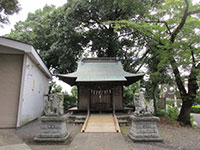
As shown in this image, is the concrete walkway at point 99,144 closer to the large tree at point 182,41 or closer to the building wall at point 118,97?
the building wall at point 118,97

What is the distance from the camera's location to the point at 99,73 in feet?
36.1

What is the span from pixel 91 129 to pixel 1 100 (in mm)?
5636

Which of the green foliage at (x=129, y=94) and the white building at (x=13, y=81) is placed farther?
the green foliage at (x=129, y=94)

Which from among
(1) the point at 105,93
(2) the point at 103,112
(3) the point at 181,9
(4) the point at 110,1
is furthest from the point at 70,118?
(4) the point at 110,1

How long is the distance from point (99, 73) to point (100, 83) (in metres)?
1.34

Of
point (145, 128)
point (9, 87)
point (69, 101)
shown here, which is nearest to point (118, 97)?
point (145, 128)

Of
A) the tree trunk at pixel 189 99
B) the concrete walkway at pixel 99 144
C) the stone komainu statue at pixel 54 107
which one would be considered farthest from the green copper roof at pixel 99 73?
the concrete walkway at pixel 99 144

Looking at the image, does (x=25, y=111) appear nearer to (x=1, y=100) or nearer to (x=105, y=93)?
(x=1, y=100)

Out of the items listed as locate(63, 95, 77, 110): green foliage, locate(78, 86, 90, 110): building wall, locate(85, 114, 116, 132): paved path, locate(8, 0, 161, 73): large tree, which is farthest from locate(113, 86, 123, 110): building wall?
locate(63, 95, 77, 110): green foliage

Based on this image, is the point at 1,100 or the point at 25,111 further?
the point at 25,111

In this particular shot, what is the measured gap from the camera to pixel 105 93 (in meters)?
11.2

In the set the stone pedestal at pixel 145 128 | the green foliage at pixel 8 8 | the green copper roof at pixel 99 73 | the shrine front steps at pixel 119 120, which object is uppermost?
the green foliage at pixel 8 8

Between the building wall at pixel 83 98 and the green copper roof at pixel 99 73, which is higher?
the green copper roof at pixel 99 73

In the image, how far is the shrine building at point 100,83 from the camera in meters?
9.77
